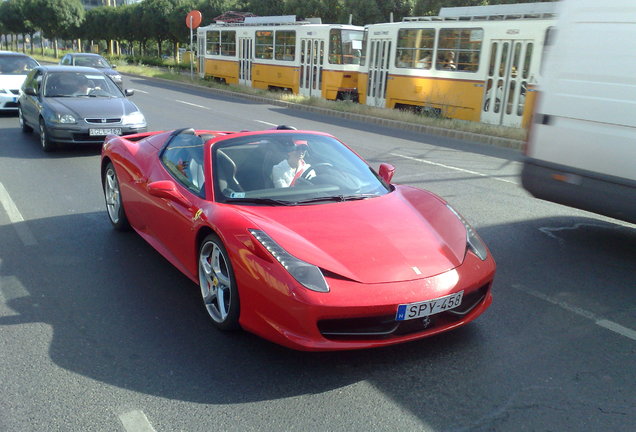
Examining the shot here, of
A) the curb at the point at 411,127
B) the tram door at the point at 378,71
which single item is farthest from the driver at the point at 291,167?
the tram door at the point at 378,71

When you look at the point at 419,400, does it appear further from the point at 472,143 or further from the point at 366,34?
the point at 366,34

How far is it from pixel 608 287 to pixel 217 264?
326cm

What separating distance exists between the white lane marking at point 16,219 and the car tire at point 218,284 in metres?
2.50

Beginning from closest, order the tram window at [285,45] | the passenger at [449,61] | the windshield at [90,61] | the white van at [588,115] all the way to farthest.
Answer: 1. the white van at [588,115]
2. the passenger at [449,61]
3. the windshield at [90,61]
4. the tram window at [285,45]

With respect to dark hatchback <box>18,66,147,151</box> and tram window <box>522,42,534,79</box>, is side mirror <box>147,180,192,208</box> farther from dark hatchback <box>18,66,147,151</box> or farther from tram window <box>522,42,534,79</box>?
tram window <box>522,42,534,79</box>

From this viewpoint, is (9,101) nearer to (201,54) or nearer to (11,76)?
(11,76)

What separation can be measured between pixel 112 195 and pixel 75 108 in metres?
5.20

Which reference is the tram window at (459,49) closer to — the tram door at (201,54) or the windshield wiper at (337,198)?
the windshield wiper at (337,198)

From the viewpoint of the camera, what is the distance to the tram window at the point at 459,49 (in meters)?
17.3

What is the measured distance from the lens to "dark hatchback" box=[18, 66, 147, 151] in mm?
10523

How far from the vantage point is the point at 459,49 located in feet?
Result: 58.5

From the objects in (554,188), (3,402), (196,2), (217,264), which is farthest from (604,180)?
(196,2)

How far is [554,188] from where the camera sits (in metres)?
5.97

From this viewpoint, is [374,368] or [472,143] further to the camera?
[472,143]
